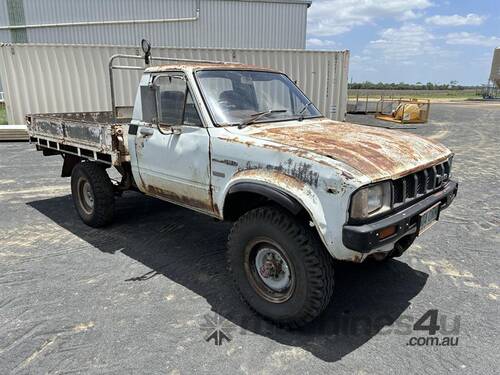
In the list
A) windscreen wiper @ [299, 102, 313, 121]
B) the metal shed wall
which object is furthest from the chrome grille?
the metal shed wall

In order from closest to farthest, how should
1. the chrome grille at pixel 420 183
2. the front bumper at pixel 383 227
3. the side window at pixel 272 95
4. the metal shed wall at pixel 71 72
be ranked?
the front bumper at pixel 383 227, the chrome grille at pixel 420 183, the side window at pixel 272 95, the metal shed wall at pixel 71 72

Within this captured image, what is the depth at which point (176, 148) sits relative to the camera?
375cm

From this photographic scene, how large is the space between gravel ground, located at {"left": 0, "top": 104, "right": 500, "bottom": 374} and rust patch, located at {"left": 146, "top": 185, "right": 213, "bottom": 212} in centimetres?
68

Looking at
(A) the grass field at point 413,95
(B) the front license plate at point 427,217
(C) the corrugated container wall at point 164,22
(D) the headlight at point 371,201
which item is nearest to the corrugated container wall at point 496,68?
(A) the grass field at point 413,95

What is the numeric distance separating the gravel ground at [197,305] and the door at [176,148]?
2.65ft

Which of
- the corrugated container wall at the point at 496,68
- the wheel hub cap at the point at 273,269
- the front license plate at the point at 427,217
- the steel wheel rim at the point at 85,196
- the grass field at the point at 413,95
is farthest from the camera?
the grass field at the point at 413,95

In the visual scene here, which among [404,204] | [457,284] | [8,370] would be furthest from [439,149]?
[8,370]

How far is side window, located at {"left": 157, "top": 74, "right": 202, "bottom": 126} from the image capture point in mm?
3672

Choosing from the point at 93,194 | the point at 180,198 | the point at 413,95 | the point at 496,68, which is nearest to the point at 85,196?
the point at 93,194

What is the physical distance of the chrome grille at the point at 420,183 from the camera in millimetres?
2854

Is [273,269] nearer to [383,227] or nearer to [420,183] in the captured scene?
[383,227]

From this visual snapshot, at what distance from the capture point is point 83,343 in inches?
114

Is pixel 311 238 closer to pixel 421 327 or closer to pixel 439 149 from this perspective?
pixel 421 327

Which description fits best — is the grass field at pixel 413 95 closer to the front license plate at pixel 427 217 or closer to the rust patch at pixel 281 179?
the front license plate at pixel 427 217
